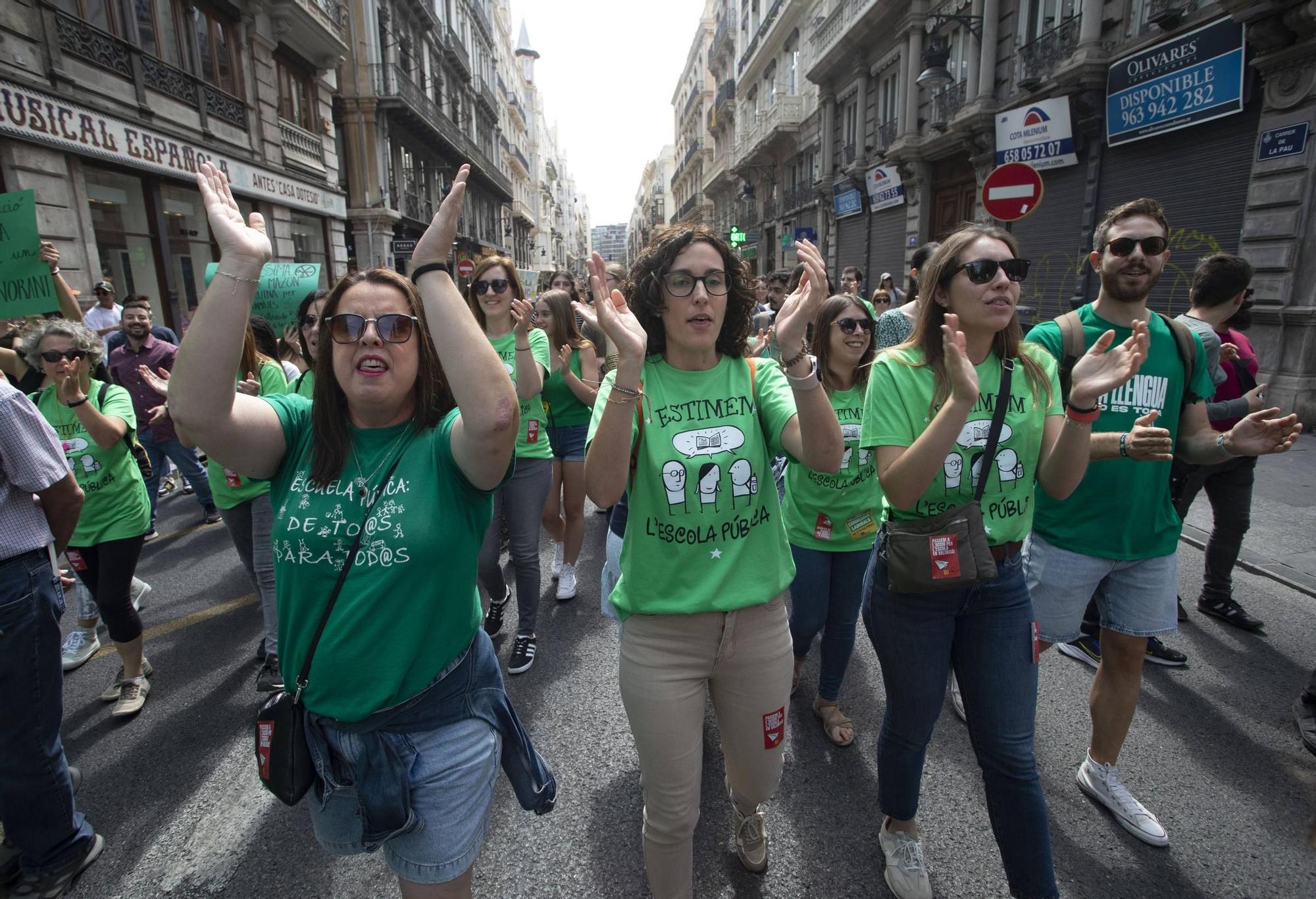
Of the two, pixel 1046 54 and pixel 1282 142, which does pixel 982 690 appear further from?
pixel 1046 54

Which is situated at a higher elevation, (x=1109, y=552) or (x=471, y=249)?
(x=471, y=249)

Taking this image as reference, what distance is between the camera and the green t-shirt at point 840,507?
10.4 ft

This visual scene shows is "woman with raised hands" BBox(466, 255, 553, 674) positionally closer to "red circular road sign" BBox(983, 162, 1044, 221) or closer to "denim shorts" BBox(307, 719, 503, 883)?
"denim shorts" BBox(307, 719, 503, 883)

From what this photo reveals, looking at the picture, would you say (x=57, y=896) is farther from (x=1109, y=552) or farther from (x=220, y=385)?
(x=1109, y=552)

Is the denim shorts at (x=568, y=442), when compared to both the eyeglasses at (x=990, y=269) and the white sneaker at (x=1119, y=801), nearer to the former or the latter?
the eyeglasses at (x=990, y=269)

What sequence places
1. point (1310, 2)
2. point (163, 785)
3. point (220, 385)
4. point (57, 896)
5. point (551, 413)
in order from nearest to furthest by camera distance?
1. point (220, 385)
2. point (57, 896)
3. point (163, 785)
4. point (551, 413)
5. point (1310, 2)

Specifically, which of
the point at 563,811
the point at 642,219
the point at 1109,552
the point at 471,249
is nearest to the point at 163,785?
the point at 563,811

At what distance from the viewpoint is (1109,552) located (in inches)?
102

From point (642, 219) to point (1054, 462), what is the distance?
129 meters

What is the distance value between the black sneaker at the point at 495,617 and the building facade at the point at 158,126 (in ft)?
21.6

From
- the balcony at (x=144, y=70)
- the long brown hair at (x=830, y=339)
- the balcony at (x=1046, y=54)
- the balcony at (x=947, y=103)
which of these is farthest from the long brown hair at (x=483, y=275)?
the balcony at (x=947, y=103)

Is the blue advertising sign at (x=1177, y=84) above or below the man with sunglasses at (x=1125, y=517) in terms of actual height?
above

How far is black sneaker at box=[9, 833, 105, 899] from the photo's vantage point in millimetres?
2367

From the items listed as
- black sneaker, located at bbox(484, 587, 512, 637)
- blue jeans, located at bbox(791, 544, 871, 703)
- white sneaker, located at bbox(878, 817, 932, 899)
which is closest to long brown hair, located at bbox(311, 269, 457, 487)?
blue jeans, located at bbox(791, 544, 871, 703)
